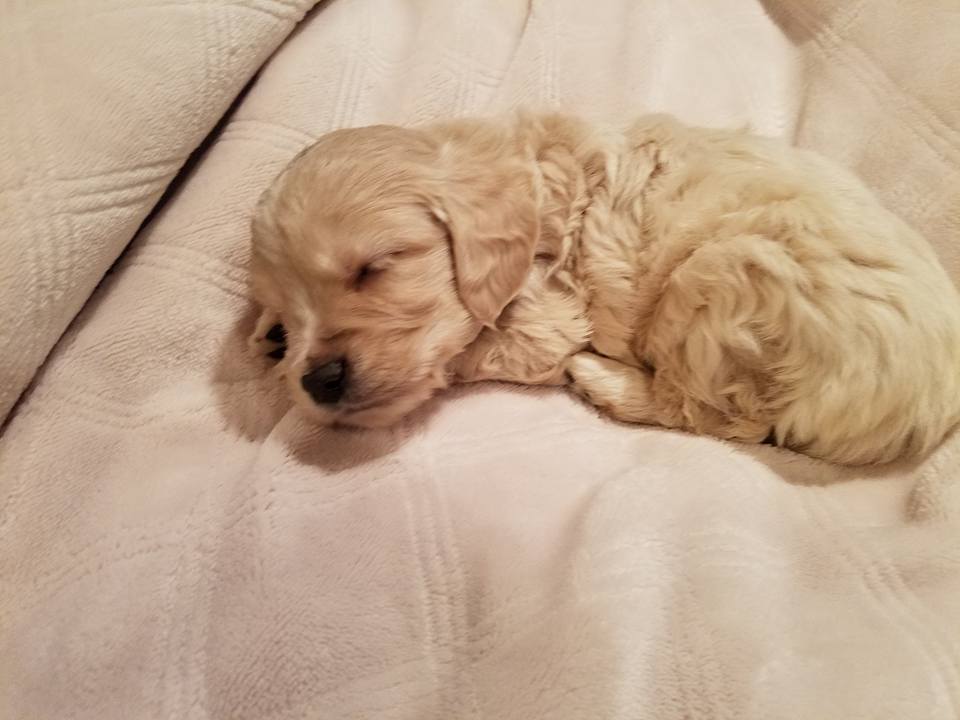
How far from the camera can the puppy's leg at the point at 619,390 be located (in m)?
1.84

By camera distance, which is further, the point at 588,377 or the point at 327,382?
the point at 588,377

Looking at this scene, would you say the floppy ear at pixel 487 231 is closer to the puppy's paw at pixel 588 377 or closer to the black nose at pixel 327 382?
the puppy's paw at pixel 588 377

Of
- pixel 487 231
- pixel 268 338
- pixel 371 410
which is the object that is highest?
pixel 487 231

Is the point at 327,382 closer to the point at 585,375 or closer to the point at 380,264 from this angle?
the point at 380,264

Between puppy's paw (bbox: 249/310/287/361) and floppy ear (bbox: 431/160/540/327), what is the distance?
1.59 ft

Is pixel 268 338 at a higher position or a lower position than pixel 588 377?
lower

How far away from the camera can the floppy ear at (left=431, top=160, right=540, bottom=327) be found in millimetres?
1749

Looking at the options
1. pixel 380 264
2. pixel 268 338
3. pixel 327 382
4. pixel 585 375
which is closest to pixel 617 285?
pixel 585 375

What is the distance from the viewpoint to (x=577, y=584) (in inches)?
51.4

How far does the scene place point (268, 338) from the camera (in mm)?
1896

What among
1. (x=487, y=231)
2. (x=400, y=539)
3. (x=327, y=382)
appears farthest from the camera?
(x=487, y=231)

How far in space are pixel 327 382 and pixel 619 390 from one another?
74cm

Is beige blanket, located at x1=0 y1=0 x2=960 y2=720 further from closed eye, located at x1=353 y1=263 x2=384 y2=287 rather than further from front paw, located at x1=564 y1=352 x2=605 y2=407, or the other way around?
closed eye, located at x1=353 y1=263 x2=384 y2=287

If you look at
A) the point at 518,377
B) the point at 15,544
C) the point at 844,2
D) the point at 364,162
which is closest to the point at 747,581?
the point at 518,377
